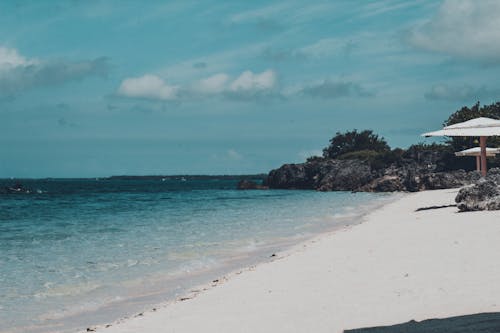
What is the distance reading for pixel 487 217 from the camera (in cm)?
1517

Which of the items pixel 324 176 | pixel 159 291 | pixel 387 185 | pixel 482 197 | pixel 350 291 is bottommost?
pixel 159 291

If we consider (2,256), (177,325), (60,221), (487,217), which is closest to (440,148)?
(60,221)

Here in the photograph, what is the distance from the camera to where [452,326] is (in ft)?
19.1

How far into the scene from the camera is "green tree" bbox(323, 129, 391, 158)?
10388 centimetres

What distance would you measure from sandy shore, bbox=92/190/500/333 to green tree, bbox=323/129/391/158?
93.0 m

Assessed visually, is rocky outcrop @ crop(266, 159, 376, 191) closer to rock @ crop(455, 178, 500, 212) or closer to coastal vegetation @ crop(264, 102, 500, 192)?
coastal vegetation @ crop(264, 102, 500, 192)

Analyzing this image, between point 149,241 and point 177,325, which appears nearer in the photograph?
point 177,325

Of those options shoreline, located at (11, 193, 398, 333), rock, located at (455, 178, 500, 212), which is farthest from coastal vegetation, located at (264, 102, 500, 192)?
shoreline, located at (11, 193, 398, 333)

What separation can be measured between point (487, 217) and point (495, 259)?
21.2 ft

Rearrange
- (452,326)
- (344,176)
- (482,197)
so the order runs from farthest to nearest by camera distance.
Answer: (344,176) < (482,197) < (452,326)

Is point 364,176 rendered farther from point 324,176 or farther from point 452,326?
point 452,326

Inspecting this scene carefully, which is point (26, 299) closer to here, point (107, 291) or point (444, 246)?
point (107, 291)

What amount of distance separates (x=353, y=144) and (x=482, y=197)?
8823 cm

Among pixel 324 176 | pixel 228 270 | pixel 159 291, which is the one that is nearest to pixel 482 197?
pixel 228 270
